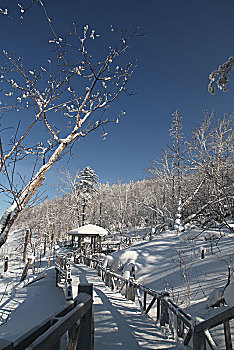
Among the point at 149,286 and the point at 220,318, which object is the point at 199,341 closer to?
the point at 220,318

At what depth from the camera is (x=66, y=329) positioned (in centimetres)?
167

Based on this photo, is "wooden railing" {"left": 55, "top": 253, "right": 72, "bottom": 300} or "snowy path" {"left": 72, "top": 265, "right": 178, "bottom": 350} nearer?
"snowy path" {"left": 72, "top": 265, "right": 178, "bottom": 350}

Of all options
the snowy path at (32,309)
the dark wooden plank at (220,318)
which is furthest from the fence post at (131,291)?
the dark wooden plank at (220,318)

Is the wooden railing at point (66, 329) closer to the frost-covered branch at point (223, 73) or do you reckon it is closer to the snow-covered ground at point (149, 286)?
the snow-covered ground at point (149, 286)

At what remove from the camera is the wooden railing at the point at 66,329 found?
1326 mm

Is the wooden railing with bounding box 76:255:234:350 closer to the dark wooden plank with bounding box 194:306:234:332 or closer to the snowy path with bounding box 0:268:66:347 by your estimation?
the dark wooden plank with bounding box 194:306:234:332

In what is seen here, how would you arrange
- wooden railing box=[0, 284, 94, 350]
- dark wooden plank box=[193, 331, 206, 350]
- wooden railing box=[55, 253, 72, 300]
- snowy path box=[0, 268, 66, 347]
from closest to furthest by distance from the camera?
wooden railing box=[0, 284, 94, 350]
dark wooden plank box=[193, 331, 206, 350]
wooden railing box=[55, 253, 72, 300]
snowy path box=[0, 268, 66, 347]

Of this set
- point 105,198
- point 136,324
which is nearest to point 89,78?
point 136,324

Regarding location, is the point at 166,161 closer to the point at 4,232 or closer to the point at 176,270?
the point at 176,270

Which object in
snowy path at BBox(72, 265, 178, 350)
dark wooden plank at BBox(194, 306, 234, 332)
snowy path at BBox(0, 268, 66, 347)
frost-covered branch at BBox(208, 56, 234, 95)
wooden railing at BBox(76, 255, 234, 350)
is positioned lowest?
snowy path at BBox(0, 268, 66, 347)

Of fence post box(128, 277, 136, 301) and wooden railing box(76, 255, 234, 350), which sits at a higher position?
wooden railing box(76, 255, 234, 350)

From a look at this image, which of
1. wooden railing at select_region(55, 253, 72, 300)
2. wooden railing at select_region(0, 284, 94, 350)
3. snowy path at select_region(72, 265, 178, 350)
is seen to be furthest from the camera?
wooden railing at select_region(55, 253, 72, 300)

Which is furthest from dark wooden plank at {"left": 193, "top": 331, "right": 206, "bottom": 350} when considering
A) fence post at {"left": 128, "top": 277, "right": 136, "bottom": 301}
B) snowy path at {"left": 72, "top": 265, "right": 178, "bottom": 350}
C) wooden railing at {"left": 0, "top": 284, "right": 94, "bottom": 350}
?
fence post at {"left": 128, "top": 277, "right": 136, "bottom": 301}

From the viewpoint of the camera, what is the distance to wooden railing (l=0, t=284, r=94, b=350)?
4.35ft
